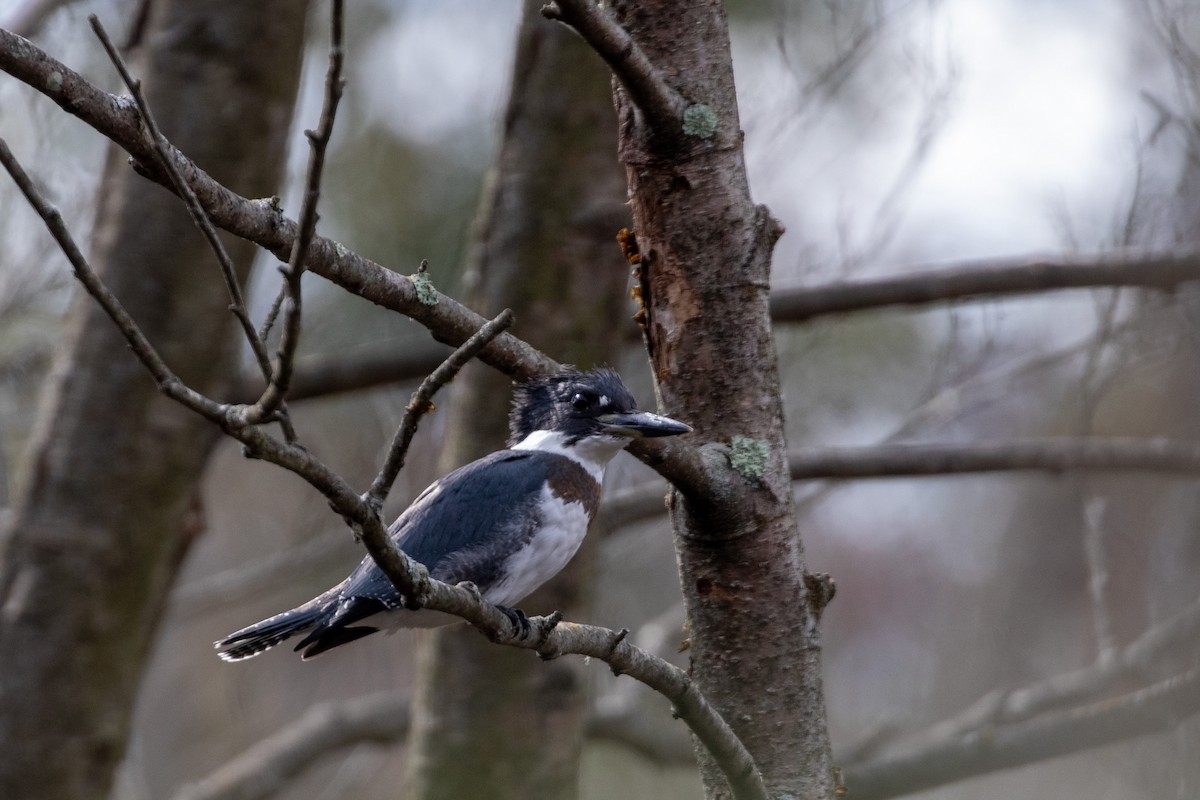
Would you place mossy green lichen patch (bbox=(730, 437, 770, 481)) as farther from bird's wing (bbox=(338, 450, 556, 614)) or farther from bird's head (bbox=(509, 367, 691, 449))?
bird's wing (bbox=(338, 450, 556, 614))

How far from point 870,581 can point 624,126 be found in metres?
10.1

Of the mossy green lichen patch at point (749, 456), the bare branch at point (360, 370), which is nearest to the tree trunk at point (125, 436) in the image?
the bare branch at point (360, 370)

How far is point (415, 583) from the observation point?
1.77m

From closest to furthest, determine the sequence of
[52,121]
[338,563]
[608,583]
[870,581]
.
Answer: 1. [52,121]
2. [338,563]
3. [608,583]
4. [870,581]

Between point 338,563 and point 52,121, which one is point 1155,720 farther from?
point 52,121

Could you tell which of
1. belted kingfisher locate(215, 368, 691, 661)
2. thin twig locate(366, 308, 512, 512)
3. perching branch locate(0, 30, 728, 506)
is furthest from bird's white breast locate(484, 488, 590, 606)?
thin twig locate(366, 308, 512, 512)

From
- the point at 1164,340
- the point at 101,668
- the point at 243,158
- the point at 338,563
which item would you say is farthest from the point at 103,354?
the point at 1164,340

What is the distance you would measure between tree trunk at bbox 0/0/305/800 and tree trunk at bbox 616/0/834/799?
2.47 meters

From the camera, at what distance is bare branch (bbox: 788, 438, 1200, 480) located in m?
4.67

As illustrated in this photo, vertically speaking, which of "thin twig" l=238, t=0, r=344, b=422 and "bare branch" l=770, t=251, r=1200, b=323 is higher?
"bare branch" l=770, t=251, r=1200, b=323

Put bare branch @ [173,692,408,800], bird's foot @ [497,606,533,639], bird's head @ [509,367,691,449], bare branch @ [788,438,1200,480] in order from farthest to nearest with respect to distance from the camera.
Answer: bare branch @ [173,692,408,800]
bare branch @ [788,438,1200,480]
bird's head @ [509,367,691,449]
bird's foot @ [497,606,533,639]

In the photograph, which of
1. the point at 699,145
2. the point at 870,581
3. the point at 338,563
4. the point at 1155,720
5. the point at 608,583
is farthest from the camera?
the point at 870,581

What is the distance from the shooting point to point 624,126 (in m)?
2.83

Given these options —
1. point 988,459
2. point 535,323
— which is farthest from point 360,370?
point 988,459
